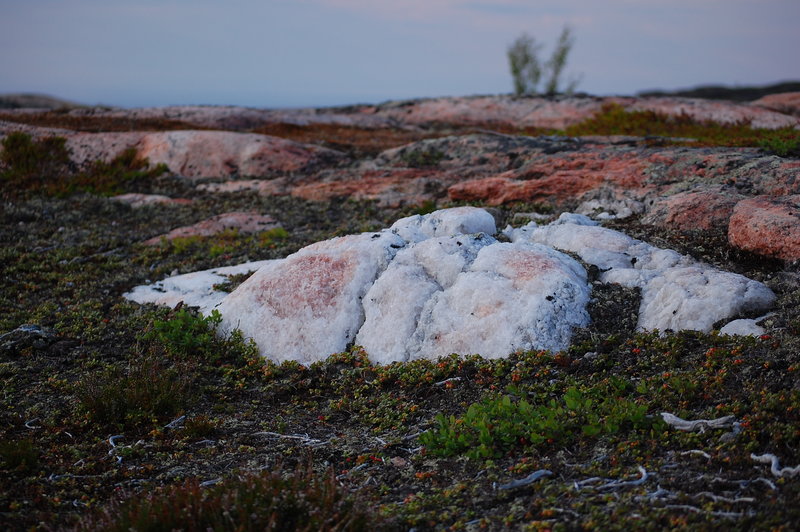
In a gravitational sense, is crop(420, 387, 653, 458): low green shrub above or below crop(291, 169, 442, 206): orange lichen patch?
below

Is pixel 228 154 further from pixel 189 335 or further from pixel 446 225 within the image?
pixel 189 335

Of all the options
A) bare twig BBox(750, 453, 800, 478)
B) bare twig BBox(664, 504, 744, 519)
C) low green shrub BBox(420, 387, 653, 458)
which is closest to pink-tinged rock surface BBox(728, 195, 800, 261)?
low green shrub BBox(420, 387, 653, 458)

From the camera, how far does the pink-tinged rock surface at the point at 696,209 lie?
35.0 feet

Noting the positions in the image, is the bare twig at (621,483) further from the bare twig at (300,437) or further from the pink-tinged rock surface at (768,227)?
the pink-tinged rock surface at (768,227)

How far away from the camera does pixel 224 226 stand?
1661 centimetres

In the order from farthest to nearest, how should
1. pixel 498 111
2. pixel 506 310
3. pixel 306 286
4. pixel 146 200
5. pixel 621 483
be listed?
pixel 498 111
pixel 146 200
pixel 306 286
pixel 506 310
pixel 621 483

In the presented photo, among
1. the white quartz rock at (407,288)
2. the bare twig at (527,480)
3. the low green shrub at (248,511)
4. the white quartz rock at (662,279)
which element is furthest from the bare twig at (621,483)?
the white quartz rock at (407,288)

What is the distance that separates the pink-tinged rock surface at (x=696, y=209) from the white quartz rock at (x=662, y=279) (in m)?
1.14

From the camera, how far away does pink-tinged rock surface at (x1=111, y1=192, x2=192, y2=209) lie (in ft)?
64.3

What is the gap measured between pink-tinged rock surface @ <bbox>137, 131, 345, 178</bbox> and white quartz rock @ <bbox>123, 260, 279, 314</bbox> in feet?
31.1

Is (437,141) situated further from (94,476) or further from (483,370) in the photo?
(94,476)

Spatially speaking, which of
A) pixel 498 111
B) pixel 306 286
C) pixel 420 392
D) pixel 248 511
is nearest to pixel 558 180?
pixel 306 286

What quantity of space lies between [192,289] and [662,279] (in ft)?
28.5

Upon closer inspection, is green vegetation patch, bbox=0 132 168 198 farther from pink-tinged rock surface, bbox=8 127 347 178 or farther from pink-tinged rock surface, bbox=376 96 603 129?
pink-tinged rock surface, bbox=376 96 603 129
